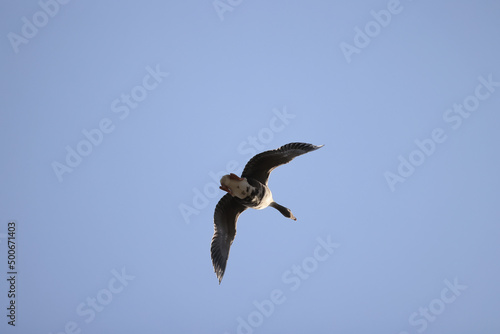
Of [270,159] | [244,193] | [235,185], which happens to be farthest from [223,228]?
[270,159]

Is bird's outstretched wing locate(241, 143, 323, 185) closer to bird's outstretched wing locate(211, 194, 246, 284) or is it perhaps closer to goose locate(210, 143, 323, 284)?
goose locate(210, 143, 323, 284)

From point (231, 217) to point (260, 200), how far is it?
47.5 inches

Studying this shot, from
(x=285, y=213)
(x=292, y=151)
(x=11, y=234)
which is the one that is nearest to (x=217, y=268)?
(x=285, y=213)

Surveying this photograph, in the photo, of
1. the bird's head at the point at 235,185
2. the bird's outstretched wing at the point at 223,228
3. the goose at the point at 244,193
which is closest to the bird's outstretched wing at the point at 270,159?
the goose at the point at 244,193

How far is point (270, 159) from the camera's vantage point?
12305 millimetres

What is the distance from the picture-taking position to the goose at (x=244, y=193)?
1178cm

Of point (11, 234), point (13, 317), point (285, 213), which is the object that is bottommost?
point (285, 213)

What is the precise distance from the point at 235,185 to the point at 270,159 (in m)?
1.30

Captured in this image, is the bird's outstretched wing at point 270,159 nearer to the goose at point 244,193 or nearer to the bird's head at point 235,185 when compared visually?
the goose at point 244,193

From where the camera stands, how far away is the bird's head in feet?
38.1

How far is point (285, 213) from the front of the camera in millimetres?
13414

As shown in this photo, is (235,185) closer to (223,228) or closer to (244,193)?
(244,193)

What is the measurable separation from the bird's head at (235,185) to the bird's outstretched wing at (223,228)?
86cm

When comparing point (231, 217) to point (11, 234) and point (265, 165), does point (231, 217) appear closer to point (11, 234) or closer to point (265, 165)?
point (265, 165)
